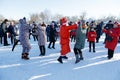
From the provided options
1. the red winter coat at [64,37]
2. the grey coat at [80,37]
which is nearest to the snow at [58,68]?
the red winter coat at [64,37]

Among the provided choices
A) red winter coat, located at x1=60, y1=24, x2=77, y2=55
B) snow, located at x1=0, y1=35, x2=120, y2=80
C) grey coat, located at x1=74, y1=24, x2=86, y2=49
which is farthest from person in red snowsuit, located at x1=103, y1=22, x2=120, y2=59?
red winter coat, located at x1=60, y1=24, x2=77, y2=55

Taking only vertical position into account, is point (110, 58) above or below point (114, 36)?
below

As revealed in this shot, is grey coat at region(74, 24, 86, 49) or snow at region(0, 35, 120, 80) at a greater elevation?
grey coat at region(74, 24, 86, 49)

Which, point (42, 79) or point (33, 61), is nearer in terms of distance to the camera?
point (42, 79)

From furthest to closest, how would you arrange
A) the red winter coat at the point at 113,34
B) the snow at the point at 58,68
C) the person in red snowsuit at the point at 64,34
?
the red winter coat at the point at 113,34 → the person in red snowsuit at the point at 64,34 → the snow at the point at 58,68

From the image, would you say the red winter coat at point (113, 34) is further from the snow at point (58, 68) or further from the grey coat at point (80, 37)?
the grey coat at point (80, 37)

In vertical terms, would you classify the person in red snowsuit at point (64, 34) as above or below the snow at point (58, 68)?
above

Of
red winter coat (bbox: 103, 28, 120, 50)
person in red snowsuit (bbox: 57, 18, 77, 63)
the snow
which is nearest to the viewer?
the snow

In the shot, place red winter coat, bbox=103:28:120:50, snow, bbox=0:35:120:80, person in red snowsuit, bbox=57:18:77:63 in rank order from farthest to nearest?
1. red winter coat, bbox=103:28:120:50
2. person in red snowsuit, bbox=57:18:77:63
3. snow, bbox=0:35:120:80

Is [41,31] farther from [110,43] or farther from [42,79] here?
[42,79]

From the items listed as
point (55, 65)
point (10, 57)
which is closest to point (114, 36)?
point (55, 65)

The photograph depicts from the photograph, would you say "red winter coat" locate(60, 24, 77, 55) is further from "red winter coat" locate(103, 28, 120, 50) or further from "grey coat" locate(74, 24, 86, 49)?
"red winter coat" locate(103, 28, 120, 50)

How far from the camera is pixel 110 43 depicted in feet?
34.7

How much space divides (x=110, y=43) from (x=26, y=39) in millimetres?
3672
